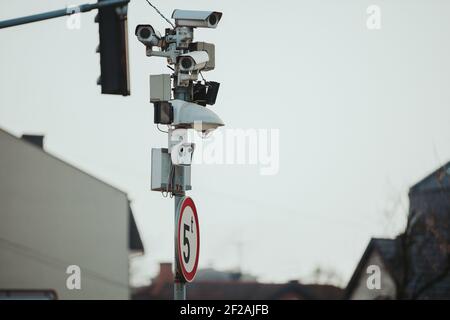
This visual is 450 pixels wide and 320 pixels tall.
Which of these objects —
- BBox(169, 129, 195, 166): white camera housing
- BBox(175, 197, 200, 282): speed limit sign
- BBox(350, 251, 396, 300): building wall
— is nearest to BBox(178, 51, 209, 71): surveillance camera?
BBox(169, 129, 195, 166): white camera housing

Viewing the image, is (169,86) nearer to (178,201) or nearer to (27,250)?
(178,201)

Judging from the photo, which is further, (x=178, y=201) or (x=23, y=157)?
(x=23, y=157)

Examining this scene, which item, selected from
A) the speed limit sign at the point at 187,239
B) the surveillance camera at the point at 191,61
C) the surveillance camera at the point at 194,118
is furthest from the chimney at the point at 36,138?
the speed limit sign at the point at 187,239

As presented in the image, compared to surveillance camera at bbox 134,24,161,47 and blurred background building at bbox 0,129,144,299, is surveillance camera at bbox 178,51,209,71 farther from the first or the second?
blurred background building at bbox 0,129,144,299

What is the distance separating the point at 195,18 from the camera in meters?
12.3

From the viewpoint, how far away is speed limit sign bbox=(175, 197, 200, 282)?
1084 cm

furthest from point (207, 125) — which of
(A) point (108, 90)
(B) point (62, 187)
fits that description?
(B) point (62, 187)

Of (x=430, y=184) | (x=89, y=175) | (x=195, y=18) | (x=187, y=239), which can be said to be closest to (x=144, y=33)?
(x=195, y=18)

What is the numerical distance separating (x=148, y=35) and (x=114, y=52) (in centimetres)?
272

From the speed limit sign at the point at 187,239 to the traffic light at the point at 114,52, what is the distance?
6.40 feet

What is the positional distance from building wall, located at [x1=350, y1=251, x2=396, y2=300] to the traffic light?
3409 centimetres

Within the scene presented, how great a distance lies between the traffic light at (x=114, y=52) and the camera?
9.64 meters
